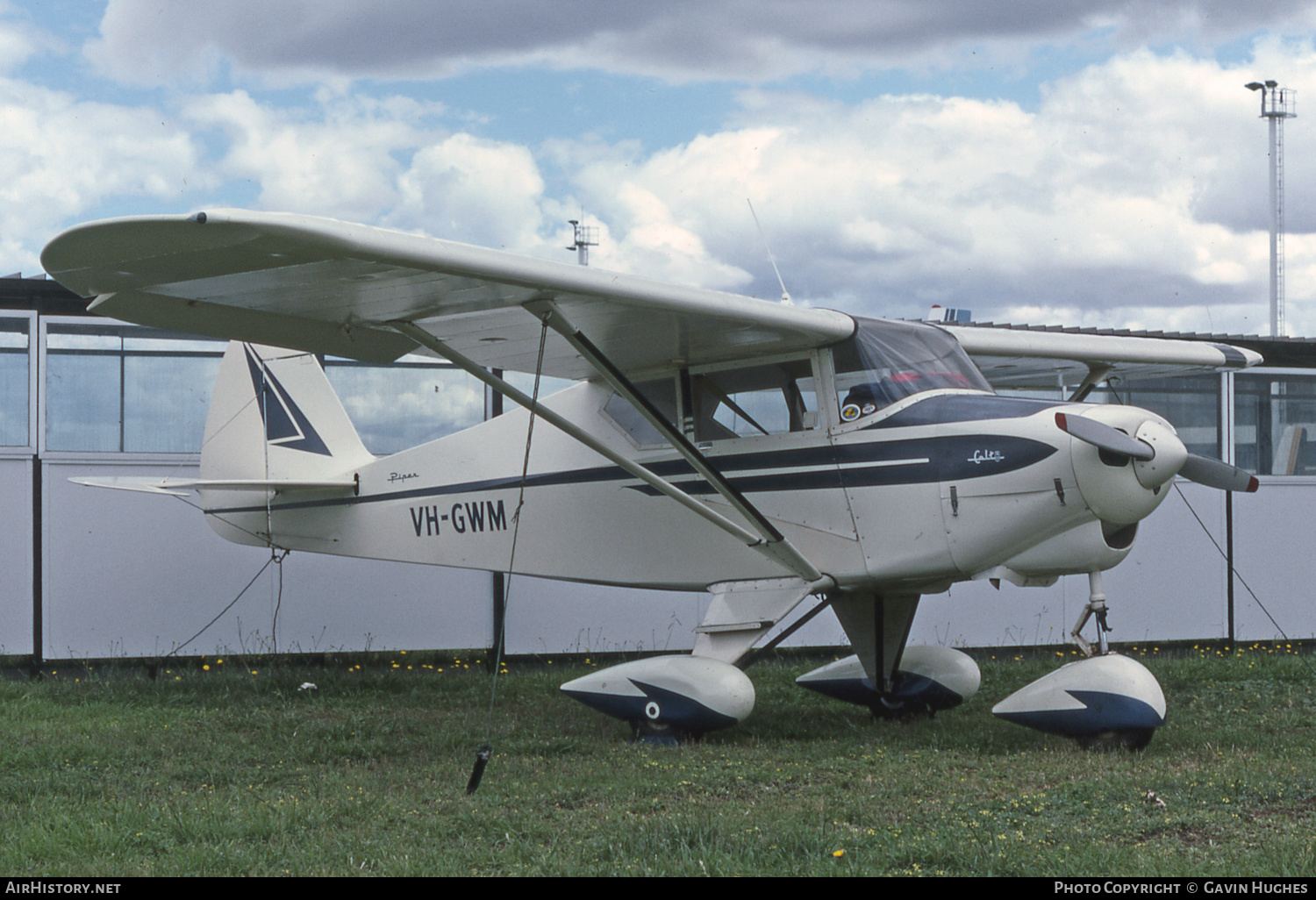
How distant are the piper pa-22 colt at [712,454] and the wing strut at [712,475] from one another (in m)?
0.02

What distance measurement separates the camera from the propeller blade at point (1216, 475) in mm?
7234

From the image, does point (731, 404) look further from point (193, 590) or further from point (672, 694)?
point (193, 590)

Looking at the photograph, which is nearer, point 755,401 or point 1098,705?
point 1098,705

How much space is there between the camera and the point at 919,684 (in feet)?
26.7

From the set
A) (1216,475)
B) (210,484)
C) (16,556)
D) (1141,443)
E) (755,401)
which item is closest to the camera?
(1141,443)

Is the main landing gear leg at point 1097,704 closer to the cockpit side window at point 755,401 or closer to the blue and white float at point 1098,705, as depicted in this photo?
the blue and white float at point 1098,705

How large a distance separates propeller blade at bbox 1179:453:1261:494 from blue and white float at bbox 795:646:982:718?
1890 millimetres

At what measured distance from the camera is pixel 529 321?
698 cm

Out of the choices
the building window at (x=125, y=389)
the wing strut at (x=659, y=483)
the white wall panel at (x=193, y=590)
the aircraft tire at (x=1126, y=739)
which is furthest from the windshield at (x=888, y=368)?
the building window at (x=125, y=389)

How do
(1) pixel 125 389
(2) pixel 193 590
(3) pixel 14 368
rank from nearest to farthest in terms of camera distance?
(3) pixel 14 368 → (2) pixel 193 590 → (1) pixel 125 389

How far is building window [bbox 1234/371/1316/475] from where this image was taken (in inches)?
513

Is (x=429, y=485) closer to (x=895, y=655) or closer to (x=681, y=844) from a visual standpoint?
(x=895, y=655)

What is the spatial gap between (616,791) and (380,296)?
2709 mm

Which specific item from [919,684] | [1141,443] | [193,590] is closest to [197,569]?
[193,590]
